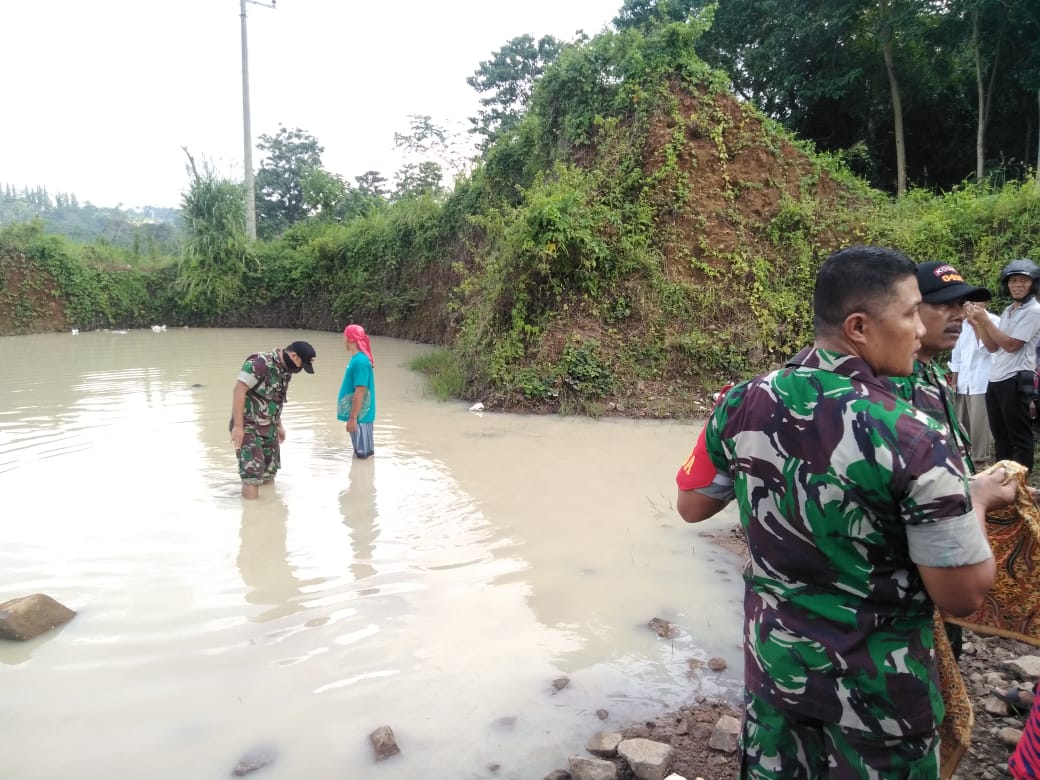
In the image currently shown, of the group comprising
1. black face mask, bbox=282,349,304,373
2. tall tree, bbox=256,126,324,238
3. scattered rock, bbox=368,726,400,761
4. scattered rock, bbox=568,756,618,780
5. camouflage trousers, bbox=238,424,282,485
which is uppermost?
tall tree, bbox=256,126,324,238

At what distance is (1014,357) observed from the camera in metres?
5.20

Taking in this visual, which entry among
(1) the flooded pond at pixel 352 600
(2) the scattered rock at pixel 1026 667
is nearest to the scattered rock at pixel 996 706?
(2) the scattered rock at pixel 1026 667

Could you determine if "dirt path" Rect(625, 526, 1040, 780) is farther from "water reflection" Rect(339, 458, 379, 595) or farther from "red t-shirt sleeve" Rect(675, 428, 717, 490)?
"water reflection" Rect(339, 458, 379, 595)

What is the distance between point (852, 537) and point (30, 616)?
14.1ft

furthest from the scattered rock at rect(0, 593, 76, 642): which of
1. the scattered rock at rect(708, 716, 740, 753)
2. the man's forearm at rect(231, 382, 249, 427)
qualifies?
the scattered rock at rect(708, 716, 740, 753)

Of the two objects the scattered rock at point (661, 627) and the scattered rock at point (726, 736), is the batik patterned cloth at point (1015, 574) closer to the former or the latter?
the scattered rock at point (726, 736)

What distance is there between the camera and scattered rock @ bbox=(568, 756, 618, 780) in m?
2.72

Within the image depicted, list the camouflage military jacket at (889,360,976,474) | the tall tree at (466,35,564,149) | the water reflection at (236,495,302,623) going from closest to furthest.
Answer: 1. the camouflage military jacket at (889,360,976,474)
2. the water reflection at (236,495,302,623)
3. the tall tree at (466,35,564,149)

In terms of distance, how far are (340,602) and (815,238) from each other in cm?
979

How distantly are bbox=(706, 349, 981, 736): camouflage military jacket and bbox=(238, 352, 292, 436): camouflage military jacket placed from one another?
501cm

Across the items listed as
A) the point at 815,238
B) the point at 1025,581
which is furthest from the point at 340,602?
the point at 815,238

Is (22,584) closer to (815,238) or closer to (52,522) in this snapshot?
(52,522)

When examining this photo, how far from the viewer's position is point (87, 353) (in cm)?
1780

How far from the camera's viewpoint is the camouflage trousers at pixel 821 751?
61.4 inches
